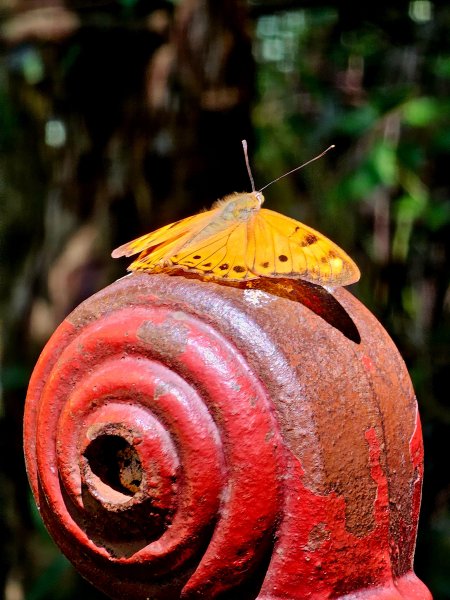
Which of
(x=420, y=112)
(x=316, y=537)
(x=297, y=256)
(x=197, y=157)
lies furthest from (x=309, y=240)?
(x=420, y=112)

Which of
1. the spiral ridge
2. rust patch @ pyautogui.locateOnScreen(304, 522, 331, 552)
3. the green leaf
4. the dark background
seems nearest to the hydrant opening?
the spiral ridge

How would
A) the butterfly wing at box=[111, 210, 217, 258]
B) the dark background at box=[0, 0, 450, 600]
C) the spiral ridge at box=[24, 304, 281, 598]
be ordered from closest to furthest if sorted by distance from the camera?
the spiral ridge at box=[24, 304, 281, 598]
the butterfly wing at box=[111, 210, 217, 258]
the dark background at box=[0, 0, 450, 600]

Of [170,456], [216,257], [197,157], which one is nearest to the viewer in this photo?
[170,456]

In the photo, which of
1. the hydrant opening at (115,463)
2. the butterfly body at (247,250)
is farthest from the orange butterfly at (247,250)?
the hydrant opening at (115,463)

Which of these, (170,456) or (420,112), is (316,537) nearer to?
(170,456)

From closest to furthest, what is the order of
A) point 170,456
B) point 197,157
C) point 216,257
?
point 170,456 < point 216,257 < point 197,157

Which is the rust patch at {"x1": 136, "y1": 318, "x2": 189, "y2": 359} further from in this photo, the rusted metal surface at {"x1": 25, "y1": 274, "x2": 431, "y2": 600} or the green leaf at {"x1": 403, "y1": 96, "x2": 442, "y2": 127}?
the green leaf at {"x1": 403, "y1": 96, "x2": 442, "y2": 127}

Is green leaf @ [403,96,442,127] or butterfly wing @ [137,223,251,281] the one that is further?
green leaf @ [403,96,442,127]
